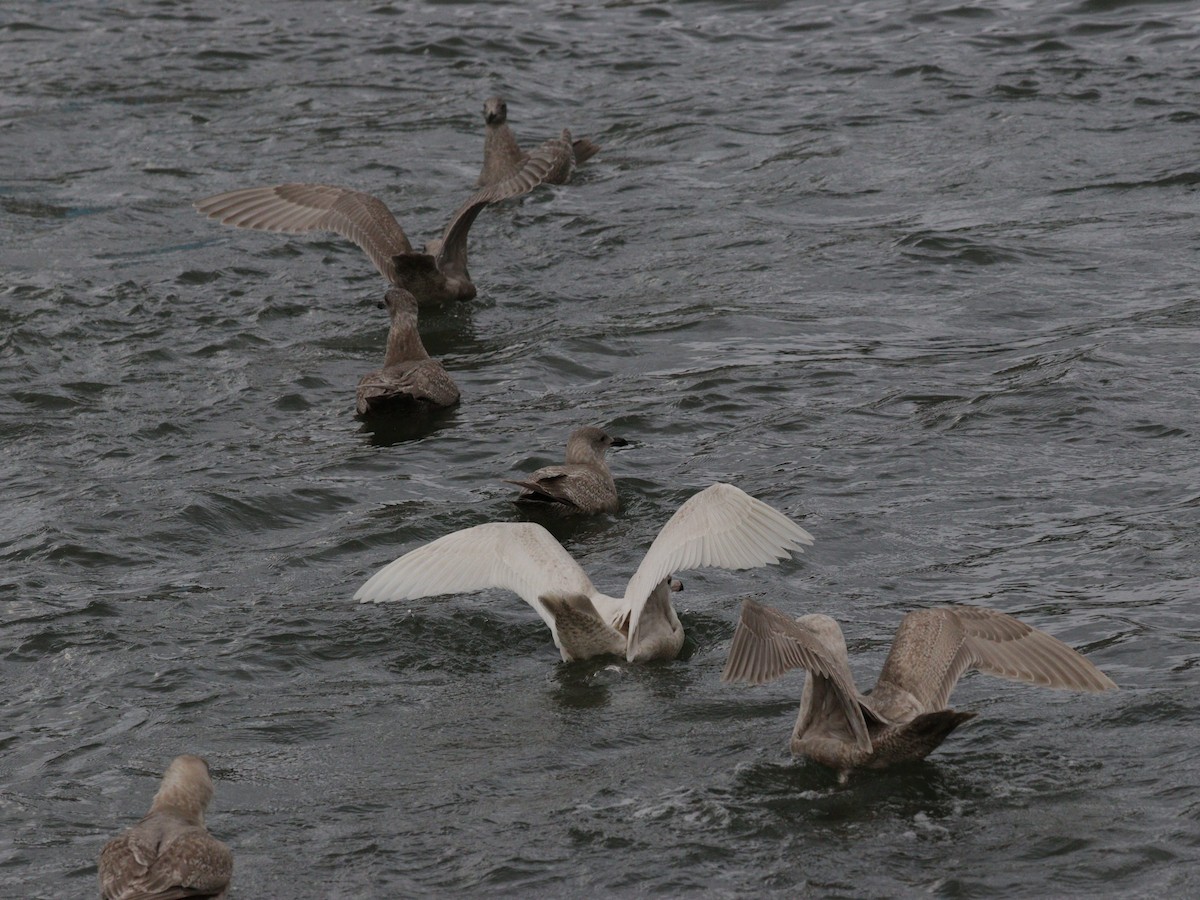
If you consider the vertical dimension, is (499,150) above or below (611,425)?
above

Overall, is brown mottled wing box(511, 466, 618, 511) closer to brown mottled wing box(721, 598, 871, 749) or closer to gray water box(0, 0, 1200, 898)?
gray water box(0, 0, 1200, 898)

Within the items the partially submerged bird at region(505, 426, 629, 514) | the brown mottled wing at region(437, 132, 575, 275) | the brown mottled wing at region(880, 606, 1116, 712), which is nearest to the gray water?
the partially submerged bird at region(505, 426, 629, 514)

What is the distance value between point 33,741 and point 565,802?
2248 mm

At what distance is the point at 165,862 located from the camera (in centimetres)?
565

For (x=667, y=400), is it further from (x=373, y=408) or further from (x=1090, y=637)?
(x=1090, y=637)

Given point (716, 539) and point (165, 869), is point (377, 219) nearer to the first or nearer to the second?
point (716, 539)

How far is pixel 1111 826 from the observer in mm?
6301

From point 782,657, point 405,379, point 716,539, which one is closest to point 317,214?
point 405,379

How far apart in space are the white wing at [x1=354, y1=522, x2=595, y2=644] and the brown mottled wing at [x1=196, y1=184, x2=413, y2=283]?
5.70m

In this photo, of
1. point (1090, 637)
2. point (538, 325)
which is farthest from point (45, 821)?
point (538, 325)

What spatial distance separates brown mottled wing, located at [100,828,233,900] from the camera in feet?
18.3

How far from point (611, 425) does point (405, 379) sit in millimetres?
1362

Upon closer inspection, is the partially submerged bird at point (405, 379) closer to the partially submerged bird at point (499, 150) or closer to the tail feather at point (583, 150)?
the partially submerged bird at point (499, 150)

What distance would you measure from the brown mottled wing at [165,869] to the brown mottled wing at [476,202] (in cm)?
838
